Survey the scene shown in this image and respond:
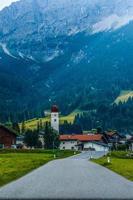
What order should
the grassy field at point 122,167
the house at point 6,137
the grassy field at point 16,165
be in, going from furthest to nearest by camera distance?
1. the house at point 6,137
2. the grassy field at point 122,167
3. the grassy field at point 16,165

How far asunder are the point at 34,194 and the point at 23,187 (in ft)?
14.1

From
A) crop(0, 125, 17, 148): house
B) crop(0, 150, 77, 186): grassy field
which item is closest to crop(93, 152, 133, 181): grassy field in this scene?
crop(0, 150, 77, 186): grassy field

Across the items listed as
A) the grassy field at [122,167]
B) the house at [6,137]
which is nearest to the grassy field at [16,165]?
the grassy field at [122,167]

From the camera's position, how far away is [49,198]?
93.5 ft

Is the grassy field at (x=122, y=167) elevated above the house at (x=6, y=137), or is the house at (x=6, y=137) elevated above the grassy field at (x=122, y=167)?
the house at (x=6, y=137)

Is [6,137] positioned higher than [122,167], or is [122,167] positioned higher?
[6,137]

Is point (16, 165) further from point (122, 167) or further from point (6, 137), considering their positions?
point (6, 137)

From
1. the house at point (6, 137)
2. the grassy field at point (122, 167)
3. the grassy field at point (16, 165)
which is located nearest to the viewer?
the grassy field at point (16, 165)

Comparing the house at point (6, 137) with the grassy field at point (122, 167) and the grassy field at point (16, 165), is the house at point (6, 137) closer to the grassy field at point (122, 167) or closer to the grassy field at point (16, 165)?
the grassy field at point (16, 165)


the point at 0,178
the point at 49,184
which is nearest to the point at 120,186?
the point at 49,184

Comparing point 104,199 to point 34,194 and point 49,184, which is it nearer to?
point 34,194

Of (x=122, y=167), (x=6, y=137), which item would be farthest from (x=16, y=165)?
(x=6, y=137)

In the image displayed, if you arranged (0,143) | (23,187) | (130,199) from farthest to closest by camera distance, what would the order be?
1. (0,143)
2. (23,187)
3. (130,199)

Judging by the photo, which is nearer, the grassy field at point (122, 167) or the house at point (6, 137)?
the grassy field at point (122, 167)
